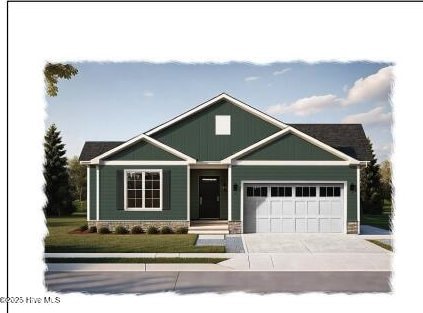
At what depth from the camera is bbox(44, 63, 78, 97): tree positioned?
14977mm

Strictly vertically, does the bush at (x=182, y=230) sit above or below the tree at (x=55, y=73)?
below

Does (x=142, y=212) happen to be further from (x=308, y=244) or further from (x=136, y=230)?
(x=308, y=244)

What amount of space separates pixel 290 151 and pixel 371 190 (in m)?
15.2

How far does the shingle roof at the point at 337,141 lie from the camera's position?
21.5m

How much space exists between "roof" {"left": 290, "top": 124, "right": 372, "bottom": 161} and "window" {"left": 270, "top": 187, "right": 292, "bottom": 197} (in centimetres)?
417

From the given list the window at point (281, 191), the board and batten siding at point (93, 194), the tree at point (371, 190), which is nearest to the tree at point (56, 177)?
the board and batten siding at point (93, 194)

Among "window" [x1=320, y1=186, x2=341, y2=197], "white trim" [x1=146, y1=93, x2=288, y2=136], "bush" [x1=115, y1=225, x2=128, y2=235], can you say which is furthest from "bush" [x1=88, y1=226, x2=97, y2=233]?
"window" [x1=320, y1=186, x2=341, y2=197]

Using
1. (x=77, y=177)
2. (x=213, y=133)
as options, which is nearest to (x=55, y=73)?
(x=213, y=133)

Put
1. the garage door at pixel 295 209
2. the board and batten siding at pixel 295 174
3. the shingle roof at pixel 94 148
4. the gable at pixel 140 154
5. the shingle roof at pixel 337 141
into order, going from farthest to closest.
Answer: the shingle roof at pixel 94 148
the shingle roof at pixel 337 141
the gable at pixel 140 154
the board and batten siding at pixel 295 174
the garage door at pixel 295 209

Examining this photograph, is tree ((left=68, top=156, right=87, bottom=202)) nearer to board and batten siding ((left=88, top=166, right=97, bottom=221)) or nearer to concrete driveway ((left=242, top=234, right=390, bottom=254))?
board and batten siding ((left=88, top=166, right=97, bottom=221))

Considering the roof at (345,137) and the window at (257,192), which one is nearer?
the window at (257,192)

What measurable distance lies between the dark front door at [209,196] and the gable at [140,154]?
2.62 m

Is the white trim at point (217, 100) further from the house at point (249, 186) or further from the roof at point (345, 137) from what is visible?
the roof at point (345, 137)

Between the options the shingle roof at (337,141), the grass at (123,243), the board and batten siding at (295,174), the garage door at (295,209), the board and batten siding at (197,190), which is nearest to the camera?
the grass at (123,243)
